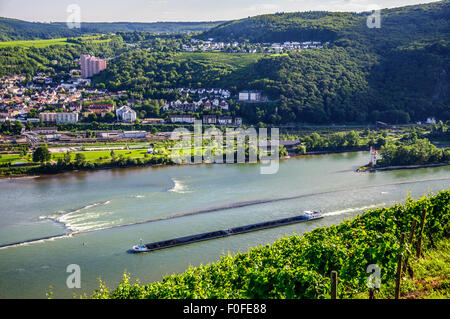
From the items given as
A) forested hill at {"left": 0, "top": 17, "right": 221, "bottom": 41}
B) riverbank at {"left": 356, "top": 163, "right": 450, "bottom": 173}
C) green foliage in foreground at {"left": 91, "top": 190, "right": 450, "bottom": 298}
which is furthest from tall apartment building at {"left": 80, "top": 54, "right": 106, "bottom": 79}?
green foliage in foreground at {"left": 91, "top": 190, "right": 450, "bottom": 298}

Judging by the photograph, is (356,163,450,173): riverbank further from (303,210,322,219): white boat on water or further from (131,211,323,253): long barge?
(131,211,323,253): long barge

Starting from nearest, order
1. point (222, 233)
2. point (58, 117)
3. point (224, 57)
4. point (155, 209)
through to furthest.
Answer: point (222, 233) < point (155, 209) < point (58, 117) < point (224, 57)

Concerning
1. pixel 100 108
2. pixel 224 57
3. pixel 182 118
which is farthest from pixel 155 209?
pixel 224 57

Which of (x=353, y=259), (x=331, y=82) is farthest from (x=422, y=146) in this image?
(x=353, y=259)

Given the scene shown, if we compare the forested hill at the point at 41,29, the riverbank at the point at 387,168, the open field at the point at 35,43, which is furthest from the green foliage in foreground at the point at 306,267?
the forested hill at the point at 41,29

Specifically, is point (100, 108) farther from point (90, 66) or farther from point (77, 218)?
point (77, 218)
